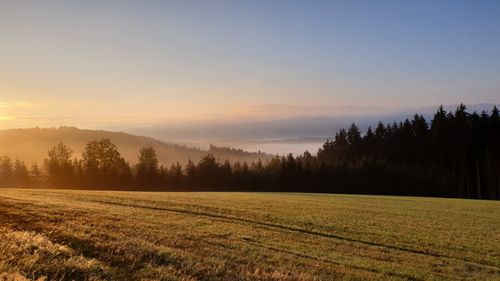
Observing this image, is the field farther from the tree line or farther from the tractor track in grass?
the tree line

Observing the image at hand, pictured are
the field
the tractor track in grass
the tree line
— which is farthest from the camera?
the tree line

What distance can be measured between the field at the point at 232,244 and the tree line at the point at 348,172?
74.7 metres

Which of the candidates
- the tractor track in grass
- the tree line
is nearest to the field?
the tractor track in grass

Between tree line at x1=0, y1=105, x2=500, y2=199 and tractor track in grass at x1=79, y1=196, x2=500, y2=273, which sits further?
tree line at x1=0, y1=105, x2=500, y2=199

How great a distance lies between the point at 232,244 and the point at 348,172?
97.3 metres

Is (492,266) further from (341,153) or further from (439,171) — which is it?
(341,153)

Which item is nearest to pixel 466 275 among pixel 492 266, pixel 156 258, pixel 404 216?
pixel 492 266

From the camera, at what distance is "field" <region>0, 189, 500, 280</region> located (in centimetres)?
1108

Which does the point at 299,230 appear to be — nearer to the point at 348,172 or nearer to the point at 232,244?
the point at 232,244

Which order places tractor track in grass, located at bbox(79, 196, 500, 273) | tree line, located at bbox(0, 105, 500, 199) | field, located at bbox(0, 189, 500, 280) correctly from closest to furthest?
field, located at bbox(0, 189, 500, 280), tractor track in grass, located at bbox(79, 196, 500, 273), tree line, located at bbox(0, 105, 500, 199)

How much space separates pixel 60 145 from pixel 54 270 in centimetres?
14079

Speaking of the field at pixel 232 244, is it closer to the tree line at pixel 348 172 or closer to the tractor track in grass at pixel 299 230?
the tractor track in grass at pixel 299 230

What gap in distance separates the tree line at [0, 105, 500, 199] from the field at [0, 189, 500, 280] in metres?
74.7

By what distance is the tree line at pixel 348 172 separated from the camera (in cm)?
10912
